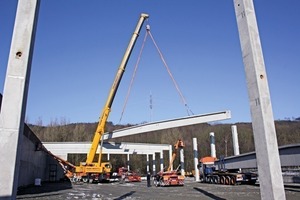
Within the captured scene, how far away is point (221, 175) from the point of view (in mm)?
29031

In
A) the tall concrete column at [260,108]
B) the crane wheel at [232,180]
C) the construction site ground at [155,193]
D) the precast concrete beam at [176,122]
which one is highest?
the precast concrete beam at [176,122]

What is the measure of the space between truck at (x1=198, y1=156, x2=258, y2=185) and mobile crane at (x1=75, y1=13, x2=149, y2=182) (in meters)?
10.8

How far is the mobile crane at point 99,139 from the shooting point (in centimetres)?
2867

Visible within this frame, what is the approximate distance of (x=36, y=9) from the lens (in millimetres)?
5148

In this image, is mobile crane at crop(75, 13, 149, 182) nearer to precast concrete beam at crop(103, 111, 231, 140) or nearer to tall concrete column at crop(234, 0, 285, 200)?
precast concrete beam at crop(103, 111, 231, 140)

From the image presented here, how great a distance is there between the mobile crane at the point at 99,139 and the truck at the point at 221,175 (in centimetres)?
1077

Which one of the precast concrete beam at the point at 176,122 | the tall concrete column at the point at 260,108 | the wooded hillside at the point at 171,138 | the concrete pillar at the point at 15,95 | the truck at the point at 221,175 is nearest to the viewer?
the concrete pillar at the point at 15,95

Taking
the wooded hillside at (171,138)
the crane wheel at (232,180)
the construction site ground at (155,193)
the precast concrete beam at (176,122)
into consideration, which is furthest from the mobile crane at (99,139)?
the wooded hillside at (171,138)

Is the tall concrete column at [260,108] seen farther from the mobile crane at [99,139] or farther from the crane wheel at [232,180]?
the mobile crane at [99,139]

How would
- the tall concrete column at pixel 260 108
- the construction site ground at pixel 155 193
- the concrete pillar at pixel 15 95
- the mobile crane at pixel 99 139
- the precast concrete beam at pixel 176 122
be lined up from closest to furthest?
1. the concrete pillar at pixel 15 95
2. the tall concrete column at pixel 260 108
3. the construction site ground at pixel 155 193
4. the precast concrete beam at pixel 176 122
5. the mobile crane at pixel 99 139

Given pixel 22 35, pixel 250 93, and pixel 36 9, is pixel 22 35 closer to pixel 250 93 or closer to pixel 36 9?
pixel 36 9

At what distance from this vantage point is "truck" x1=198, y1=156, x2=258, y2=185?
26.6 meters

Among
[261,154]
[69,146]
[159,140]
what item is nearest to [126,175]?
[69,146]

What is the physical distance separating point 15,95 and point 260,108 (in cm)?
438
